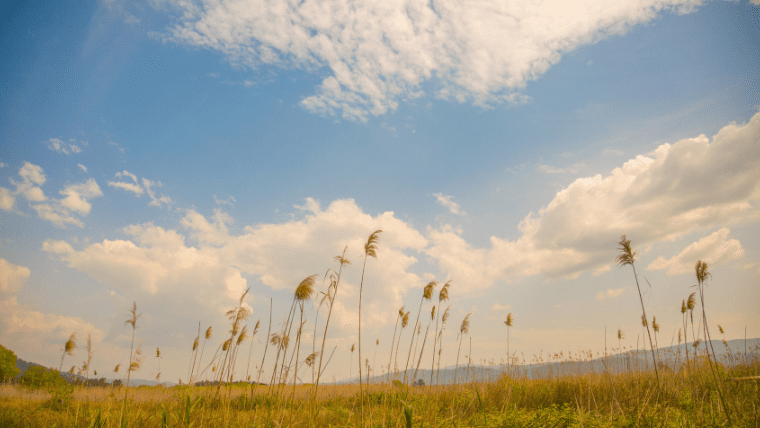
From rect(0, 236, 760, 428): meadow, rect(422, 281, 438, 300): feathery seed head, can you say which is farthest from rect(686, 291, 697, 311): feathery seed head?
rect(422, 281, 438, 300): feathery seed head

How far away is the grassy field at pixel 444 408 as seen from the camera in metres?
5.43

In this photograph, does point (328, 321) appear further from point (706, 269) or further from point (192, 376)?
point (706, 269)

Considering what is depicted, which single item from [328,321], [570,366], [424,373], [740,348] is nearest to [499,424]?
[328,321]

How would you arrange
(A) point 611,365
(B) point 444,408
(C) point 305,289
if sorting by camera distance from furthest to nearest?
1. (A) point 611,365
2. (B) point 444,408
3. (C) point 305,289

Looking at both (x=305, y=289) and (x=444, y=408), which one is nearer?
(x=305, y=289)

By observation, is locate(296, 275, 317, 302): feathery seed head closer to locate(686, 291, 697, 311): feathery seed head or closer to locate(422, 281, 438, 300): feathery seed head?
locate(422, 281, 438, 300): feathery seed head

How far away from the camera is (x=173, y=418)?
20.5ft

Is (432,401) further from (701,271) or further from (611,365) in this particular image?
(611,365)

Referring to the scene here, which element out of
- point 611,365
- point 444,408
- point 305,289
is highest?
Answer: point 305,289

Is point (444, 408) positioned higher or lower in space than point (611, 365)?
lower

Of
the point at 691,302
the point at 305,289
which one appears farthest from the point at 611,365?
the point at 305,289

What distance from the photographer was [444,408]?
8945mm

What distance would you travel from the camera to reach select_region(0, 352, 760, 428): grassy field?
5434 mm

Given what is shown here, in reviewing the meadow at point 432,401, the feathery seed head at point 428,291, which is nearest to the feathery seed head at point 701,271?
the meadow at point 432,401
